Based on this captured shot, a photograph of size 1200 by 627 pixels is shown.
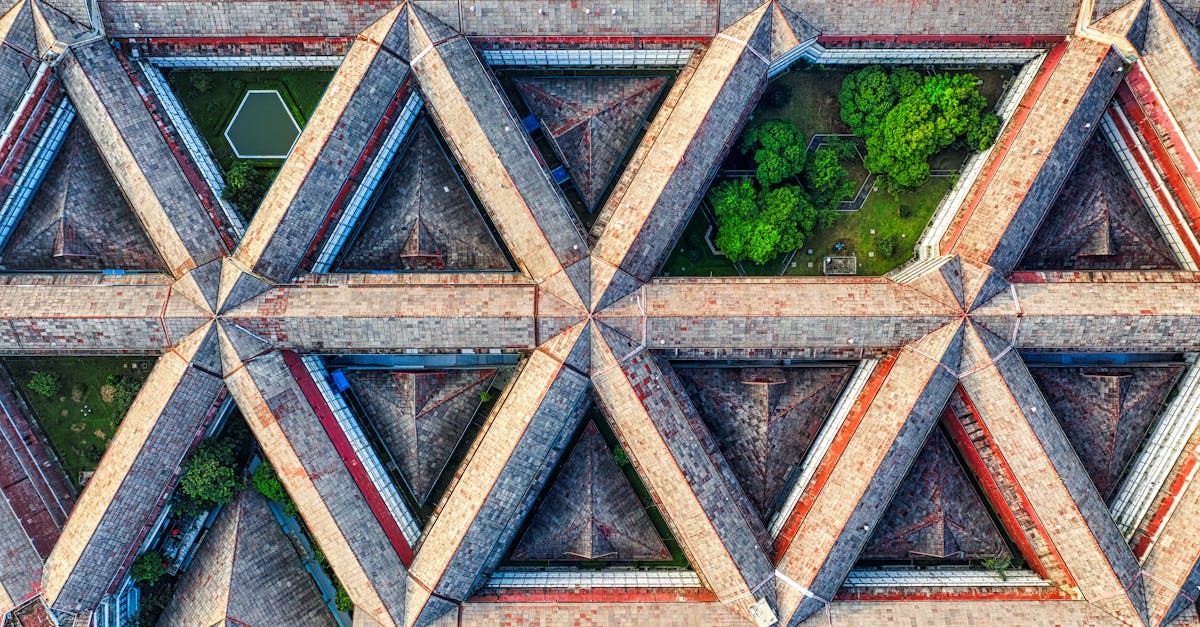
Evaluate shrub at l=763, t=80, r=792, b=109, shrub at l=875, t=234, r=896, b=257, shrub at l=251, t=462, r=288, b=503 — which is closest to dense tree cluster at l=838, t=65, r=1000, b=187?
shrub at l=763, t=80, r=792, b=109

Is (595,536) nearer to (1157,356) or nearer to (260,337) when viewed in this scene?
(260,337)

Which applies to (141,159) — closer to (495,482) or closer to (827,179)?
(495,482)

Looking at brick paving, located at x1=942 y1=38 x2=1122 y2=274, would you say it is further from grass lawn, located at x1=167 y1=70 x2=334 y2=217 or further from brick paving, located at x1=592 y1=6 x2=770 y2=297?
grass lawn, located at x1=167 y1=70 x2=334 y2=217

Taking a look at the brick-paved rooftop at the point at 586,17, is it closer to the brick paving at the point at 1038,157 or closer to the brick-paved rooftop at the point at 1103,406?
the brick paving at the point at 1038,157

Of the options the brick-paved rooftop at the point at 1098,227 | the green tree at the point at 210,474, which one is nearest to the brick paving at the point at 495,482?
the green tree at the point at 210,474

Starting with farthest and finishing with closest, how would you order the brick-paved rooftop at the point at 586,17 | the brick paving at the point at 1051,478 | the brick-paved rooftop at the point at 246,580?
the brick-paved rooftop at the point at 246,580 → the brick-paved rooftop at the point at 586,17 → the brick paving at the point at 1051,478

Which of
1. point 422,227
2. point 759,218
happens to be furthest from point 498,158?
point 759,218
